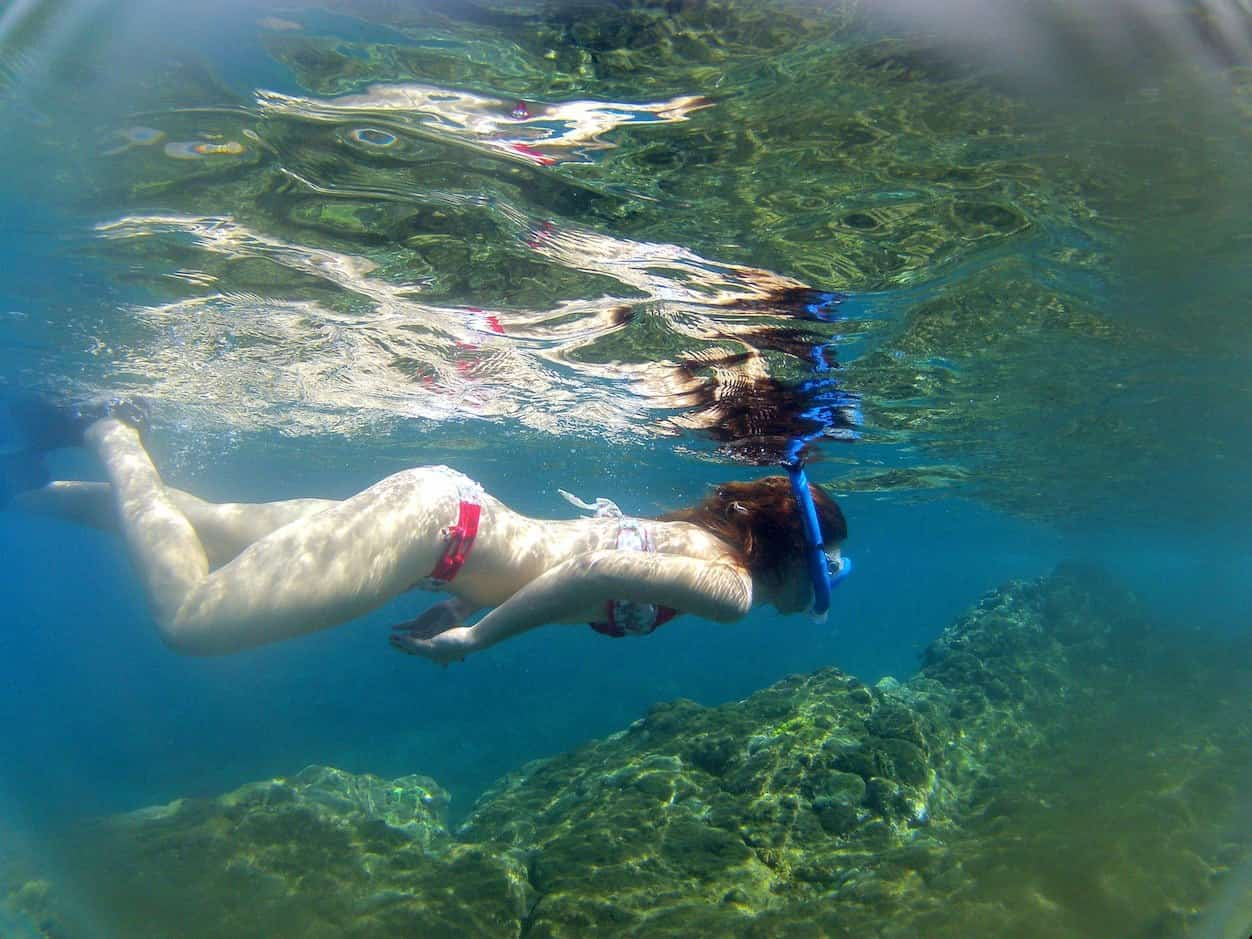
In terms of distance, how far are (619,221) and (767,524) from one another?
15.0 ft

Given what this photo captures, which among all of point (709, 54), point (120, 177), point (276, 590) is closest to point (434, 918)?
point (276, 590)

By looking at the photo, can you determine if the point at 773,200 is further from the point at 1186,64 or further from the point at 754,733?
the point at 754,733

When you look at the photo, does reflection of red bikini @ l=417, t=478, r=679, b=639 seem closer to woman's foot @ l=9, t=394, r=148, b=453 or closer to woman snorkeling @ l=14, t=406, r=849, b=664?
woman snorkeling @ l=14, t=406, r=849, b=664

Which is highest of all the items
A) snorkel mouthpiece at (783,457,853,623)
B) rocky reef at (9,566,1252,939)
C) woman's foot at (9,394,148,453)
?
snorkel mouthpiece at (783,457,853,623)

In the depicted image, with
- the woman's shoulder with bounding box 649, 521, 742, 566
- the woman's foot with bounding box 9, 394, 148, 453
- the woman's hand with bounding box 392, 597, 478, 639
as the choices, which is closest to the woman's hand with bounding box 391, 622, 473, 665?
the woman's hand with bounding box 392, 597, 478, 639

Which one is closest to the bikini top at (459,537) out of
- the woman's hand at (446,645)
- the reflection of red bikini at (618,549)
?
the reflection of red bikini at (618,549)

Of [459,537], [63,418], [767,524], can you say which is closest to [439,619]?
[459,537]

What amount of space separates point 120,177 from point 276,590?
654cm

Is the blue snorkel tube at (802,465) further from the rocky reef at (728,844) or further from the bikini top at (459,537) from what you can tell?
the rocky reef at (728,844)

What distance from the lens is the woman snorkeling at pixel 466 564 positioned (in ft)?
11.9

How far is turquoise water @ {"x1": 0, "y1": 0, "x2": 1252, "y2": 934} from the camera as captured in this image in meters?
5.35

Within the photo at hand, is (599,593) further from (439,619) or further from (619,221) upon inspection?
(619,221)

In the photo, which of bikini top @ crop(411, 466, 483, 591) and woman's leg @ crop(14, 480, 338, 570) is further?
woman's leg @ crop(14, 480, 338, 570)

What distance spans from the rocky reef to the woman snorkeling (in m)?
3.37
